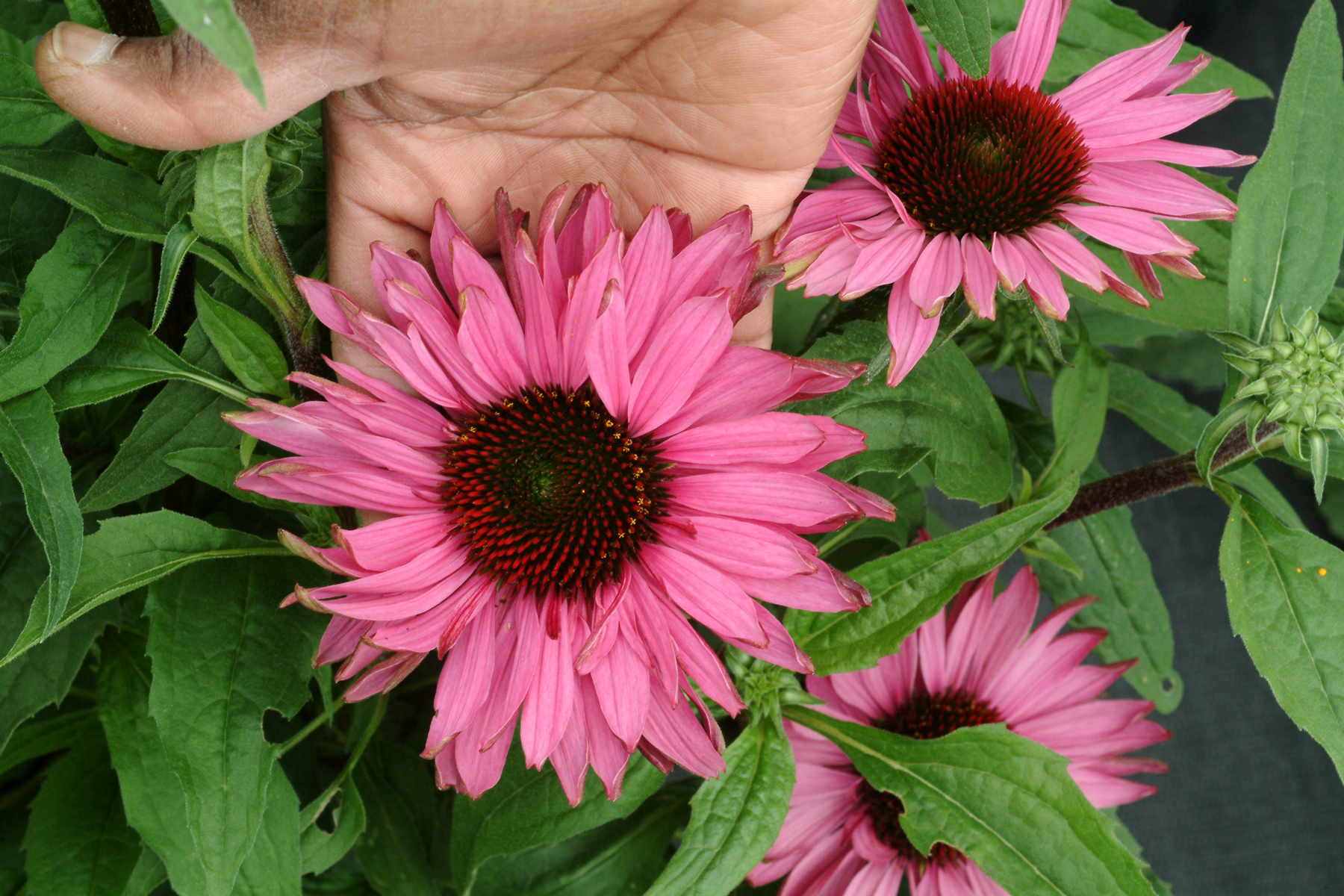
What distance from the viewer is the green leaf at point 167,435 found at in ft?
1.79

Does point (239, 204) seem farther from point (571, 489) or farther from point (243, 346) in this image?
point (571, 489)

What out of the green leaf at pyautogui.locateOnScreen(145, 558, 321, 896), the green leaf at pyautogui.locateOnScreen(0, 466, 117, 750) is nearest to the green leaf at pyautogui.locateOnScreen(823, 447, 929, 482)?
the green leaf at pyautogui.locateOnScreen(145, 558, 321, 896)

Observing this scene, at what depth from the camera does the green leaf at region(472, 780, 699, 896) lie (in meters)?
0.71

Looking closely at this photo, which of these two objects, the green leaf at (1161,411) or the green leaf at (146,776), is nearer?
the green leaf at (146,776)

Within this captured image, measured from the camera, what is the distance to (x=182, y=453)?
0.54m

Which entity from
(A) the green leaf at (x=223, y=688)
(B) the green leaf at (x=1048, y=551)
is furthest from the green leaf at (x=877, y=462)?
(A) the green leaf at (x=223, y=688)

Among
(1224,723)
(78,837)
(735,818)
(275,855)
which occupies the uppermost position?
(735,818)

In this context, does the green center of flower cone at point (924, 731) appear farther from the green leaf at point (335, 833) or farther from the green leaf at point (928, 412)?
the green leaf at point (335, 833)

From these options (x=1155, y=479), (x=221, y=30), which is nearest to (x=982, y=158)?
(x=1155, y=479)

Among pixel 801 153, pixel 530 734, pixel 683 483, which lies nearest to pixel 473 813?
pixel 530 734

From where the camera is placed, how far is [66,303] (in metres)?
0.51

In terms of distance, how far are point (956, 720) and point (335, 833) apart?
16.7 inches

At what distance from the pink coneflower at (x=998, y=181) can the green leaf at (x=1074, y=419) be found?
3.1 inches

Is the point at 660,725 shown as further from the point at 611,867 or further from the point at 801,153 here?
the point at 801,153
